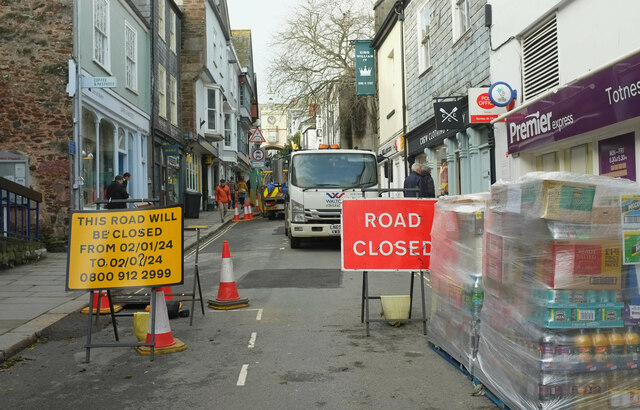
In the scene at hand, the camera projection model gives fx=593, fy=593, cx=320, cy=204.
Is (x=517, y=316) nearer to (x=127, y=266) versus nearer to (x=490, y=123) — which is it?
(x=127, y=266)

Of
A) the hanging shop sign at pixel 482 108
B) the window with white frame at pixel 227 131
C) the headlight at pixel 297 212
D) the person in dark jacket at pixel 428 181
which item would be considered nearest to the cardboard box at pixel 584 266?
→ the person in dark jacket at pixel 428 181

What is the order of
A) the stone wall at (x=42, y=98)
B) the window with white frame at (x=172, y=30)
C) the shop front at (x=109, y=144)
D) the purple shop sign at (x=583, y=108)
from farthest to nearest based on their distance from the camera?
the window with white frame at (x=172, y=30), the shop front at (x=109, y=144), the stone wall at (x=42, y=98), the purple shop sign at (x=583, y=108)

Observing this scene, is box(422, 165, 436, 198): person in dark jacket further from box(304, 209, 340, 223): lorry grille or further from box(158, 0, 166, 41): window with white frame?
box(158, 0, 166, 41): window with white frame

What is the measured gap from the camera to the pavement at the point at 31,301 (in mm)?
6012

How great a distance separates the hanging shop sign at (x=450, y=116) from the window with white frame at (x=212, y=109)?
1847 cm

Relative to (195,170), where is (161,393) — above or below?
below

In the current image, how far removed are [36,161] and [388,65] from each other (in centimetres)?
1545

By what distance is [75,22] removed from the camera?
14047 millimetres

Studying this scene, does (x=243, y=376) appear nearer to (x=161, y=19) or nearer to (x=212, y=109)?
(x=161, y=19)

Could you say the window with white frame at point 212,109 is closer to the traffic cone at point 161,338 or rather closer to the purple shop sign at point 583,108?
the purple shop sign at point 583,108

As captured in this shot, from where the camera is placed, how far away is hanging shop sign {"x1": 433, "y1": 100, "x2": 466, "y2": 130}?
14570 mm

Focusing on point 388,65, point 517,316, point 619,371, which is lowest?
point 619,371

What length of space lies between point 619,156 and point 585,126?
636 millimetres

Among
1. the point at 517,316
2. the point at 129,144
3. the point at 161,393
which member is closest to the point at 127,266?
the point at 161,393
